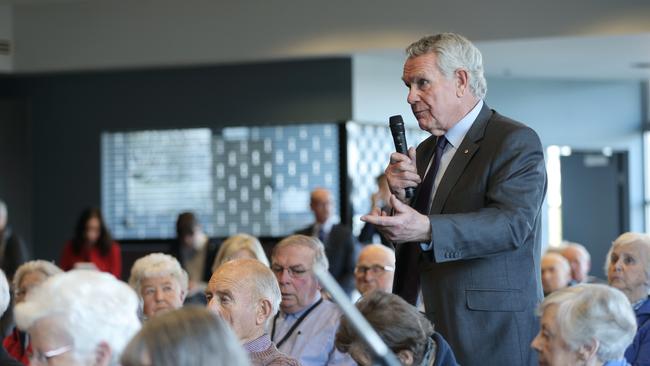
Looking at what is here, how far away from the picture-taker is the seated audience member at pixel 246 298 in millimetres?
3633

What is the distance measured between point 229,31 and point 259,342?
22.9 feet

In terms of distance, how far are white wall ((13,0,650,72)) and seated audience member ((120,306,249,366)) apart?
26.1 ft

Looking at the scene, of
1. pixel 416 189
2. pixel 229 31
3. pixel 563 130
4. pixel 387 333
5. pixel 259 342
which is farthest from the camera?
pixel 563 130

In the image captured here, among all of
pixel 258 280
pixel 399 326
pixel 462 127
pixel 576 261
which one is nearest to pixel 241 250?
pixel 258 280

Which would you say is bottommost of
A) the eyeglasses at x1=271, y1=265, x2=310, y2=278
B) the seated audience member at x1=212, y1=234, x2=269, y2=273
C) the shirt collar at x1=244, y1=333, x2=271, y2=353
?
the shirt collar at x1=244, y1=333, x2=271, y2=353

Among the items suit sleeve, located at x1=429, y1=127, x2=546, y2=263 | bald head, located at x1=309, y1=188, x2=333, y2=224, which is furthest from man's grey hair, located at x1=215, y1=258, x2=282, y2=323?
bald head, located at x1=309, y1=188, x2=333, y2=224

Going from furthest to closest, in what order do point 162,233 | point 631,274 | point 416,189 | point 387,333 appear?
point 162,233
point 631,274
point 416,189
point 387,333

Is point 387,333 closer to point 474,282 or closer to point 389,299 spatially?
point 389,299

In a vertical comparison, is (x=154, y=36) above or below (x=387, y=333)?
above

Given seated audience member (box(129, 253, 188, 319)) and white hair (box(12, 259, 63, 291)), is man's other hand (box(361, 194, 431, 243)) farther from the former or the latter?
white hair (box(12, 259, 63, 291))

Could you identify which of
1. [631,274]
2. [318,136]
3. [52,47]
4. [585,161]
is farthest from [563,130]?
[631,274]

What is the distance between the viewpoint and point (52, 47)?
428 inches

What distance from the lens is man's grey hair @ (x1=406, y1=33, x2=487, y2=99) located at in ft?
10.3

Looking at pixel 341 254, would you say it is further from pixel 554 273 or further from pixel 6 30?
pixel 6 30
